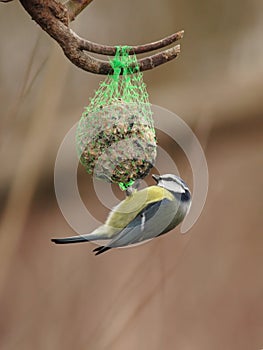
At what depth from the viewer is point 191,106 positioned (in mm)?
3006

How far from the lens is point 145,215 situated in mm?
1389

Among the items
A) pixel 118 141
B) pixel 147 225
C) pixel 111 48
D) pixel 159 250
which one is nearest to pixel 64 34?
pixel 111 48

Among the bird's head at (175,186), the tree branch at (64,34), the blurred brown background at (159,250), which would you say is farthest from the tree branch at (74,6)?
the blurred brown background at (159,250)

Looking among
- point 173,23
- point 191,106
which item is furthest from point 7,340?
point 173,23

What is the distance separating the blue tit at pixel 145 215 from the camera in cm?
135

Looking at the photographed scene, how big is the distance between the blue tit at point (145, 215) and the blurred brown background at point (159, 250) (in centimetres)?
182

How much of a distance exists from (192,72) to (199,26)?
22 cm

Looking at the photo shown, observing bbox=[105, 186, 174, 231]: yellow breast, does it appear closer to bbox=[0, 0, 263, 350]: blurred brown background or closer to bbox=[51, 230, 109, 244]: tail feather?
bbox=[51, 230, 109, 244]: tail feather

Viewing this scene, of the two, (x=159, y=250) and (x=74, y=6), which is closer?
(x=74, y=6)

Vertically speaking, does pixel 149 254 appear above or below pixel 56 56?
below

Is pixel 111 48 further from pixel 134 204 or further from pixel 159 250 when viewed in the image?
pixel 159 250

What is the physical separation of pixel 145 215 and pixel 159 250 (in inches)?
73.7

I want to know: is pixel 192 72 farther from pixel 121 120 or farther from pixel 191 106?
pixel 121 120

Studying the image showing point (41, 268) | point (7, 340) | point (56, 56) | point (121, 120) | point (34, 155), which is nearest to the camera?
Result: point (121, 120)
